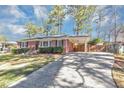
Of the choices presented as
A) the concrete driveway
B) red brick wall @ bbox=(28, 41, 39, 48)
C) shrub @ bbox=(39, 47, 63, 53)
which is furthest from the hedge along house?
the concrete driveway

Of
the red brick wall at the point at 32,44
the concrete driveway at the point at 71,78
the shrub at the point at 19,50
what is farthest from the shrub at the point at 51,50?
the concrete driveway at the point at 71,78

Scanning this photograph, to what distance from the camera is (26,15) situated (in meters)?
9.47

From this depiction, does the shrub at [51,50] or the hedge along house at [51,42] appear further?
the hedge along house at [51,42]

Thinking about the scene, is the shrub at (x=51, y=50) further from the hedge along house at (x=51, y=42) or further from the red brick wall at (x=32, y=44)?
the red brick wall at (x=32, y=44)

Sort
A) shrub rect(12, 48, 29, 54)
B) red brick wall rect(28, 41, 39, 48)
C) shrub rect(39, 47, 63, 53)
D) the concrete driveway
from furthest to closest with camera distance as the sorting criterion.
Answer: red brick wall rect(28, 41, 39, 48) < shrub rect(12, 48, 29, 54) < shrub rect(39, 47, 63, 53) < the concrete driveway

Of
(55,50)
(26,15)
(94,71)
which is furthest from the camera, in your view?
(55,50)

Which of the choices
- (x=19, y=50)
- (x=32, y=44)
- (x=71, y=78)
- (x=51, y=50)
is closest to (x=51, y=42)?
(x=51, y=50)

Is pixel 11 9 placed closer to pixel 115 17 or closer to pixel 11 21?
pixel 11 21

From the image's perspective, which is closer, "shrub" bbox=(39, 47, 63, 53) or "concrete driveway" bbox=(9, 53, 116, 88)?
"concrete driveway" bbox=(9, 53, 116, 88)

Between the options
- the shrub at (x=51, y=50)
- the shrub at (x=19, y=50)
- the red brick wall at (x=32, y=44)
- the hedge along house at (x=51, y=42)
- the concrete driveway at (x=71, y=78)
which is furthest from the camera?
the red brick wall at (x=32, y=44)

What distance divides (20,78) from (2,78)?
30.2 inches

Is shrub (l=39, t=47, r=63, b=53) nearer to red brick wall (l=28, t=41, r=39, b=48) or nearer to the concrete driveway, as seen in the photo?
red brick wall (l=28, t=41, r=39, b=48)

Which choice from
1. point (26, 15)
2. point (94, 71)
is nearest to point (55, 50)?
point (26, 15)

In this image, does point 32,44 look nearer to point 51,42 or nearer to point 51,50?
point 51,42
